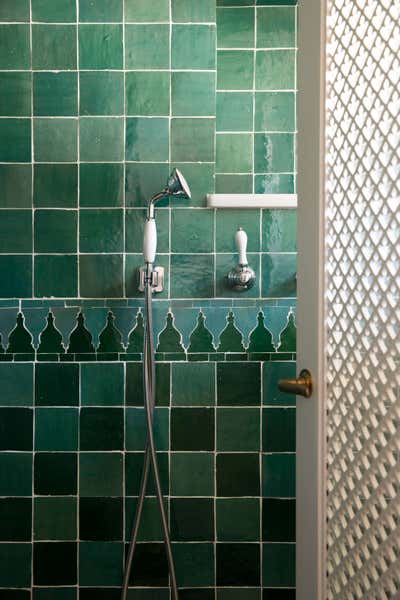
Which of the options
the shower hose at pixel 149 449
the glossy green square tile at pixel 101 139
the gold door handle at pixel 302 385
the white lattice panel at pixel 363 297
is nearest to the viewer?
the white lattice panel at pixel 363 297

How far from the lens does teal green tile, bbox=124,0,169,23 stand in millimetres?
2092

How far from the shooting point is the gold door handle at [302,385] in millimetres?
1297

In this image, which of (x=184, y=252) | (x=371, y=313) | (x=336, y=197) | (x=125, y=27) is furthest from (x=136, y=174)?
(x=371, y=313)

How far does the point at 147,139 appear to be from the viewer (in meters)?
2.11

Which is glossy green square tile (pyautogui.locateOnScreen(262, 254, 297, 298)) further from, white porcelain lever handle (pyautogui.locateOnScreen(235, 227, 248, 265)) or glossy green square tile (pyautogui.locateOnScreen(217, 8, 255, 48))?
glossy green square tile (pyautogui.locateOnScreen(217, 8, 255, 48))

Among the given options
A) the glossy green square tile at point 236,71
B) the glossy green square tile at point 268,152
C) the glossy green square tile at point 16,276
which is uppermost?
the glossy green square tile at point 236,71

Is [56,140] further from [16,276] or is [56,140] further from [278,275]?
[278,275]

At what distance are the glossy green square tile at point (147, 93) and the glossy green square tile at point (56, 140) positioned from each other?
20 centimetres

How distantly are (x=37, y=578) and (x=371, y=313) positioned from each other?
1.56 meters

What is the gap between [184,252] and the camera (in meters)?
2.12

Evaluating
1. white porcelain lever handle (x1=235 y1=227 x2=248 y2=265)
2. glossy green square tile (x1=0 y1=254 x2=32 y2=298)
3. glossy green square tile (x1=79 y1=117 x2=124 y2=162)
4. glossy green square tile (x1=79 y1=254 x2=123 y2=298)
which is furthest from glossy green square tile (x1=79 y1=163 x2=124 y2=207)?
white porcelain lever handle (x1=235 y1=227 x2=248 y2=265)

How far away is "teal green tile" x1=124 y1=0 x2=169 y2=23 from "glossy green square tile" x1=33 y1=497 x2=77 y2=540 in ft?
5.23

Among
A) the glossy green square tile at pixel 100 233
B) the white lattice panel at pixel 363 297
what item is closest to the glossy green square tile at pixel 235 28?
the glossy green square tile at pixel 100 233

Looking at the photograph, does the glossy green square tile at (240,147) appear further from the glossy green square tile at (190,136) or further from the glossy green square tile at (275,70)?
the glossy green square tile at (275,70)
